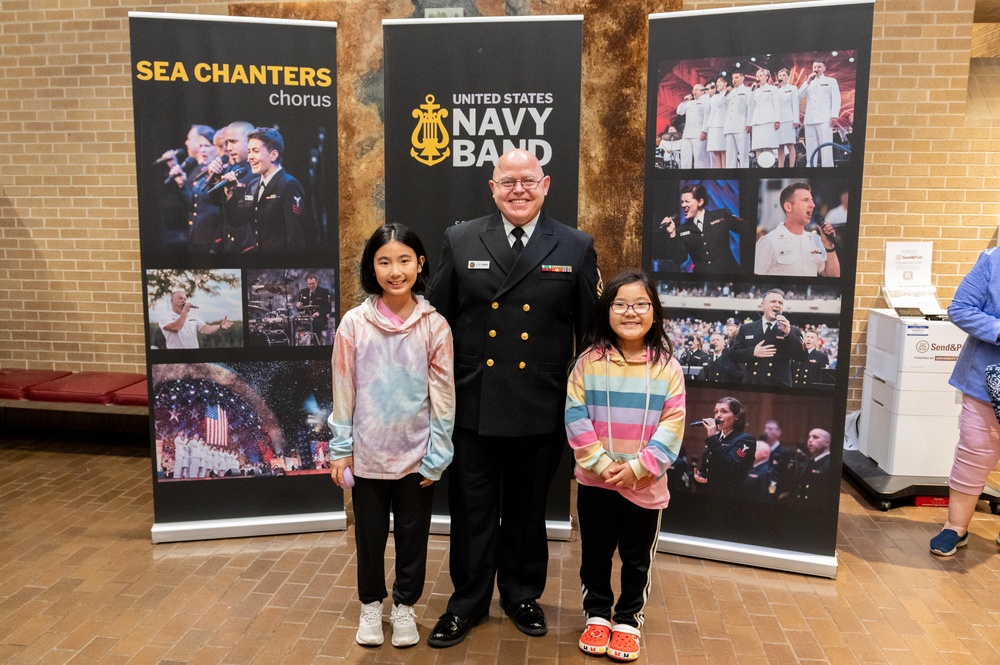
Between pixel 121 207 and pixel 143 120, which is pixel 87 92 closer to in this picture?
pixel 121 207

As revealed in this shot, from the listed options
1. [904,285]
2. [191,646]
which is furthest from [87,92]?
[904,285]

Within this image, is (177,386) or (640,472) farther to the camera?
(177,386)

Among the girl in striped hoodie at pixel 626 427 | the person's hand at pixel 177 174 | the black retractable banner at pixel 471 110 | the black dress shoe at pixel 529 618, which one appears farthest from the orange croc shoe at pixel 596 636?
the person's hand at pixel 177 174

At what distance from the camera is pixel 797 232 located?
3639 mm

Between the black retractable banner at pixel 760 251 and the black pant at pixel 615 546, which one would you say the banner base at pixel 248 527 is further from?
the black retractable banner at pixel 760 251

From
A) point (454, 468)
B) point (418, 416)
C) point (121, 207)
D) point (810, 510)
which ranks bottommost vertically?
point (810, 510)

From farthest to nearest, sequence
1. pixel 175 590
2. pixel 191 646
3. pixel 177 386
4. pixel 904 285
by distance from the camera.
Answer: pixel 904 285 < pixel 177 386 < pixel 175 590 < pixel 191 646

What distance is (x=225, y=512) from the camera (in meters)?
4.25

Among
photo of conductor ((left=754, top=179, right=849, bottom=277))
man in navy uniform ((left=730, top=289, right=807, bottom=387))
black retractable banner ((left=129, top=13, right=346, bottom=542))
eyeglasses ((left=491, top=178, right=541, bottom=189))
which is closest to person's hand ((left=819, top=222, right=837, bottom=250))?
photo of conductor ((left=754, top=179, right=849, bottom=277))

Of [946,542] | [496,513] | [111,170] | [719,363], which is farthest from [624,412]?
[111,170]

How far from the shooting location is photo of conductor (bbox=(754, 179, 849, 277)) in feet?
11.8

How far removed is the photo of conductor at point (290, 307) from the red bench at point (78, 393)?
2084 millimetres

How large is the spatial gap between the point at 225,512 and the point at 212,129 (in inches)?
86.8

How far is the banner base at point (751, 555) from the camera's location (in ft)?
12.5
